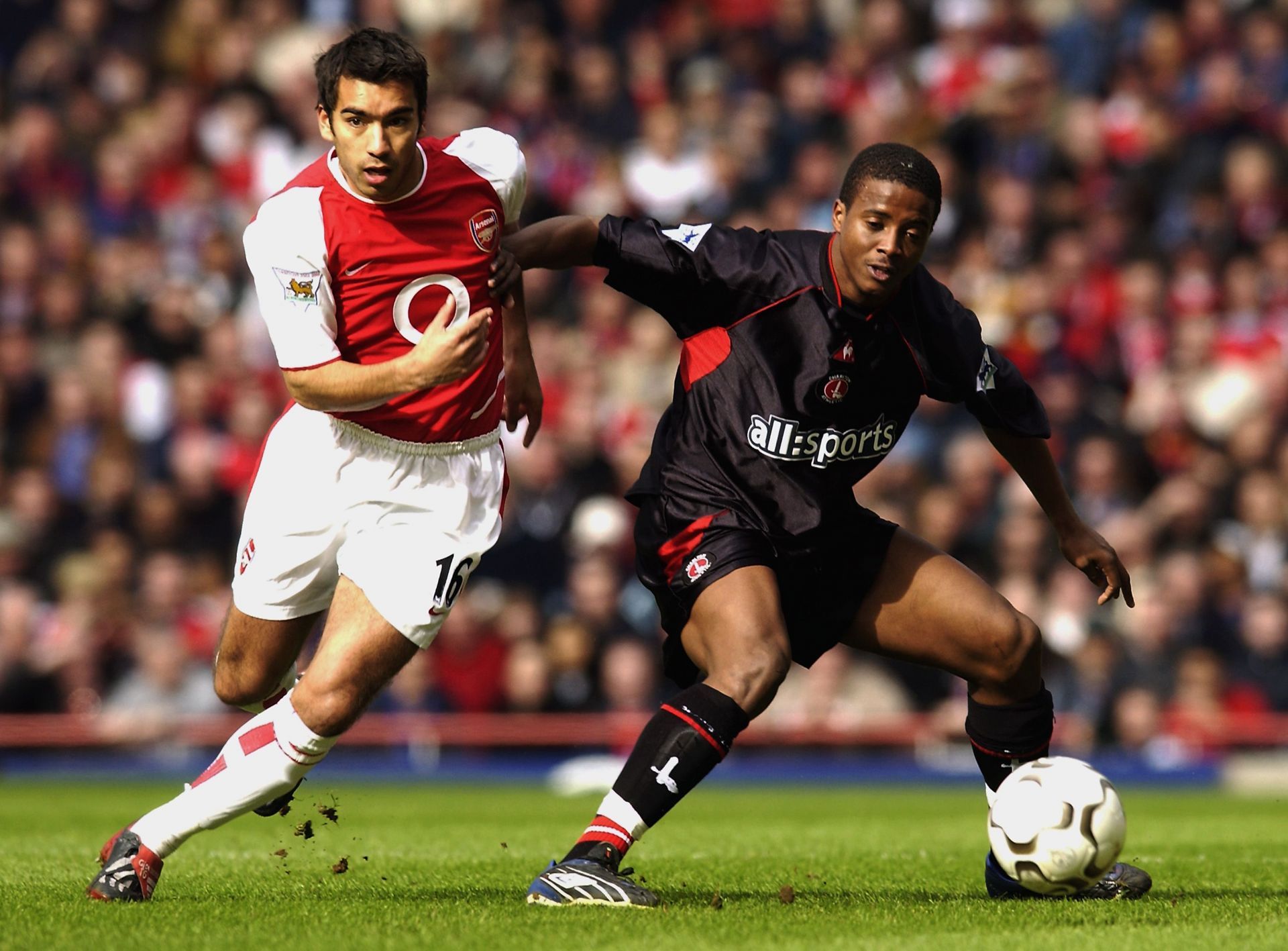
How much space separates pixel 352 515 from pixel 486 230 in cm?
103

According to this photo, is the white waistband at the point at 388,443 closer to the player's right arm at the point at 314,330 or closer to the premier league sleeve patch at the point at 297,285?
the player's right arm at the point at 314,330

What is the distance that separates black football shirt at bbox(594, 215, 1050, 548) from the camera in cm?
622

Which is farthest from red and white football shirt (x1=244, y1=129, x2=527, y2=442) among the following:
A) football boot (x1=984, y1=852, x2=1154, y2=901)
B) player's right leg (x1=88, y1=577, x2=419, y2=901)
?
football boot (x1=984, y1=852, x2=1154, y2=901)

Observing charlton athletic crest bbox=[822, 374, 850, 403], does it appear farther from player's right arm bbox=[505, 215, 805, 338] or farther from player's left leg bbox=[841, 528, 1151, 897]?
player's left leg bbox=[841, 528, 1151, 897]

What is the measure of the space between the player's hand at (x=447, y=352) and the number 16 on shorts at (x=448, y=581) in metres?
0.61

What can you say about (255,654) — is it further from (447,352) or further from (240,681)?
(447,352)

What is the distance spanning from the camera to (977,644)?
6.21 metres

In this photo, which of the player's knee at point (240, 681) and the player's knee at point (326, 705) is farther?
the player's knee at point (240, 681)

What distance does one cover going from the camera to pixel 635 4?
18.8 meters

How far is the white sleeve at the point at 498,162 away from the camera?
623 cm

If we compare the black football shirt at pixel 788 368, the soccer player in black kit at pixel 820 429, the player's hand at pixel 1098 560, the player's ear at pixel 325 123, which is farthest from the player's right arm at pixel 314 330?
the player's hand at pixel 1098 560

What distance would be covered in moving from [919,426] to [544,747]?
3.67m

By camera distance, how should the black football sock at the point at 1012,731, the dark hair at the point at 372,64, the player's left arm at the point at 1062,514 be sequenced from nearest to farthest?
1. the dark hair at the point at 372,64
2. the black football sock at the point at 1012,731
3. the player's left arm at the point at 1062,514

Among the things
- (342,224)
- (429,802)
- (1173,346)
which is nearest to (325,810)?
(342,224)
